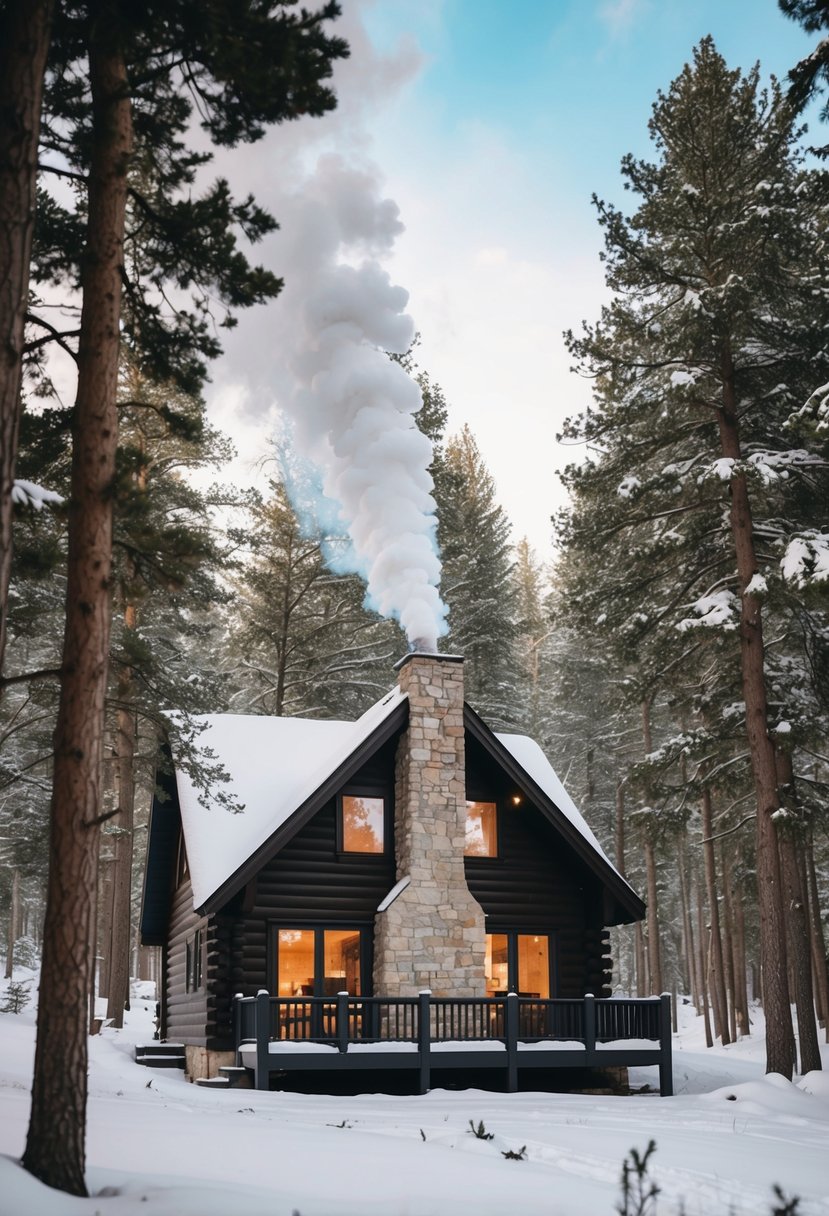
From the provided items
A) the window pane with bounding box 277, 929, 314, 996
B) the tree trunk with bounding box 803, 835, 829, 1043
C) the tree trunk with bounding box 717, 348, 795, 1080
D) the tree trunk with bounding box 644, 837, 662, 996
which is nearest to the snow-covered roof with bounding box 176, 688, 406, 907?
the window pane with bounding box 277, 929, 314, 996

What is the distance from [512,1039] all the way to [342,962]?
11.5 feet

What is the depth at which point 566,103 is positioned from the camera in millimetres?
20828

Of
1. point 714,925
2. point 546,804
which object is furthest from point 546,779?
point 714,925

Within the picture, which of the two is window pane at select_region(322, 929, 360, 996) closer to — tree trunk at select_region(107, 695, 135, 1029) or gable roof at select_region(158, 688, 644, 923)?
gable roof at select_region(158, 688, 644, 923)

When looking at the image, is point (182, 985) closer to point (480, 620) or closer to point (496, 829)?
point (496, 829)

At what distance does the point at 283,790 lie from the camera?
20.0 metres

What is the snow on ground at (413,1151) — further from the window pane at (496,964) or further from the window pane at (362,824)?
the window pane at (362,824)

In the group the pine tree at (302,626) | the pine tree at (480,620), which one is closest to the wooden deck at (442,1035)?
the pine tree at (302,626)

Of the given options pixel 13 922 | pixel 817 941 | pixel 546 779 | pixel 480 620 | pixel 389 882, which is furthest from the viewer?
pixel 13 922

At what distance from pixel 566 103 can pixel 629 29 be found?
182 cm

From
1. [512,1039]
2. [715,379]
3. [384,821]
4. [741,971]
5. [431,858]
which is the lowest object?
[741,971]

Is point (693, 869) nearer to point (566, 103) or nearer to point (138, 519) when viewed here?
point (566, 103)

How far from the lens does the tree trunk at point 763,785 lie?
1645 centimetres

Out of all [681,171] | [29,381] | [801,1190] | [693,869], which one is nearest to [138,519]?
[29,381]
